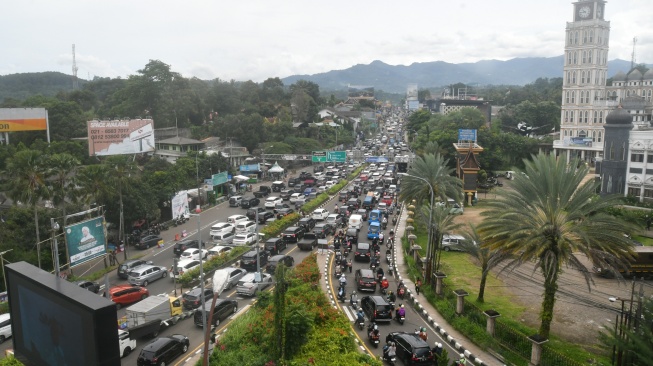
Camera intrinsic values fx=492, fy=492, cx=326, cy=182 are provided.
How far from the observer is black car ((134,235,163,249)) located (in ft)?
119

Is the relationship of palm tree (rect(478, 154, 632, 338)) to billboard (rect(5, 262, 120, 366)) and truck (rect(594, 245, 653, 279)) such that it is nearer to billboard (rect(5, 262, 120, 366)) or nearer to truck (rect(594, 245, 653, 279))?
truck (rect(594, 245, 653, 279))

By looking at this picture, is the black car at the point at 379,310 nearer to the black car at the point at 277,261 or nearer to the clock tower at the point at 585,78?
the black car at the point at 277,261

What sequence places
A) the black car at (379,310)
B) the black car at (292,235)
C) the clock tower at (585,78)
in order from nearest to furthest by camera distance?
the black car at (379,310)
the black car at (292,235)
the clock tower at (585,78)

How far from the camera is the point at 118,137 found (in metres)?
44.0

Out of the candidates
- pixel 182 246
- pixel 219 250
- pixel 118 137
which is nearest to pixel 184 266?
pixel 219 250

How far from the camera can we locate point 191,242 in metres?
34.8

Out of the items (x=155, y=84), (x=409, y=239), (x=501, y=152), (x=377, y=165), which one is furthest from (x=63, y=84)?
(x=409, y=239)

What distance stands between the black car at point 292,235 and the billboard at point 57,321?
79.3 feet

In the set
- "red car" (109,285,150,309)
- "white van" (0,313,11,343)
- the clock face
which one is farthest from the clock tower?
"white van" (0,313,11,343)

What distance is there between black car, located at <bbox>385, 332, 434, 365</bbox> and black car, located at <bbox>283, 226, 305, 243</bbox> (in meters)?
19.5

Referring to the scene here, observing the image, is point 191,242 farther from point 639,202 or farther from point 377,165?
point 377,165

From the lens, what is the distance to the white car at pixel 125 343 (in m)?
18.7

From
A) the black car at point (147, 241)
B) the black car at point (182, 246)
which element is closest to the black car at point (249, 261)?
the black car at point (182, 246)

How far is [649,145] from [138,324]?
4632cm
